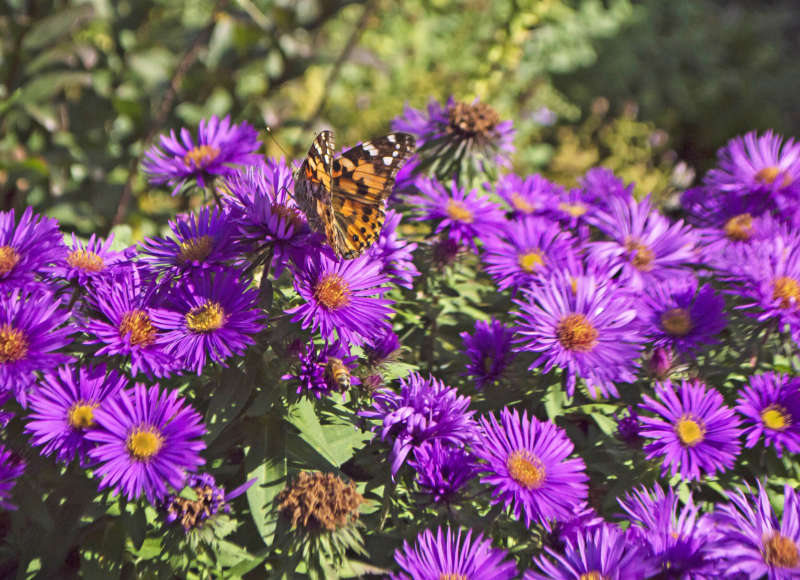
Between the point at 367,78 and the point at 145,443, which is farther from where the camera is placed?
the point at 367,78

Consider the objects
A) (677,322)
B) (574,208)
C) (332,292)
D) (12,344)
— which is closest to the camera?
(12,344)

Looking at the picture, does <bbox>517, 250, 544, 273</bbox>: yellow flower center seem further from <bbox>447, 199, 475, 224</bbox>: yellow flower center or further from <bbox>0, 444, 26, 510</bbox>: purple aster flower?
<bbox>0, 444, 26, 510</bbox>: purple aster flower

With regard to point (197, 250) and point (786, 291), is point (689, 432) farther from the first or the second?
point (197, 250)

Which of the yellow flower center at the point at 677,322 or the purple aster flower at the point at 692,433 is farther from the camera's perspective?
the yellow flower center at the point at 677,322

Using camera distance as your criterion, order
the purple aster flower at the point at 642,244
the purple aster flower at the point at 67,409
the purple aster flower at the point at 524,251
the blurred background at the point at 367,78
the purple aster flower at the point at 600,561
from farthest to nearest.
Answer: the blurred background at the point at 367,78, the purple aster flower at the point at 642,244, the purple aster flower at the point at 524,251, the purple aster flower at the point at 67,409, the purple aster flower at the point at 600,561

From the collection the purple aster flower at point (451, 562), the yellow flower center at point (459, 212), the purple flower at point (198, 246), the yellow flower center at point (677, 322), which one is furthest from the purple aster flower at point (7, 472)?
the yellow flower center at point (677, 322)

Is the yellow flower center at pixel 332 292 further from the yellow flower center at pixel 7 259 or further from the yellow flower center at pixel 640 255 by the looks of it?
the yellow flower center at pixel 640 255

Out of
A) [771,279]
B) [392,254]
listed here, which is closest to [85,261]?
[392,254]

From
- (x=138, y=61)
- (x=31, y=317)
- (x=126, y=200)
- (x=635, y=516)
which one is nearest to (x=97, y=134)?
(x=138, y=61)
